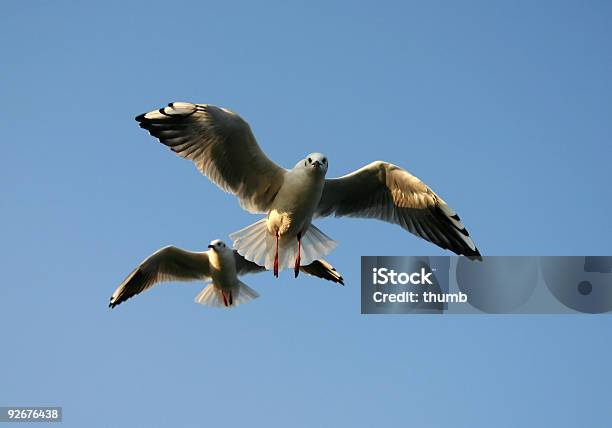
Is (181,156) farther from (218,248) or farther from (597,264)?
(597,264)

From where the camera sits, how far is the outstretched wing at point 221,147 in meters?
8.76

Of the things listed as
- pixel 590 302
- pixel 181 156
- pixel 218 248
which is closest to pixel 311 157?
pixel 181 156

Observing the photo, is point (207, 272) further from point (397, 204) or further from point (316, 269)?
point (397, 204)

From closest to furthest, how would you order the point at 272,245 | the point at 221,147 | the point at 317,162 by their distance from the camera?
1. the point at 317,162
2. the point at 221,147
3. the point at 272,245

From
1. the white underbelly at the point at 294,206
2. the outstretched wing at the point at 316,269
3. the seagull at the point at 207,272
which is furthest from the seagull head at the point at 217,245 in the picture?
the white underbelly at the point at 294,206

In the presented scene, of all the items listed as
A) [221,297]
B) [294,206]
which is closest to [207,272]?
[221,297]

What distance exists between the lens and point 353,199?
31.4 feet

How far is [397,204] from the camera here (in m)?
9.51

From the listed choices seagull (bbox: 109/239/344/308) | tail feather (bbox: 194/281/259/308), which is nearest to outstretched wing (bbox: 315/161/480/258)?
seagull (bbox: 109/239/344/308)

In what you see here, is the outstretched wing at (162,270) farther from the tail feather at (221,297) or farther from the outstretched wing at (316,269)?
the outstretched wing at (316,269)

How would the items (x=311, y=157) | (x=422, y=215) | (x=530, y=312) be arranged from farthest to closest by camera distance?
(x=530, y=312)
(x=422, y=215)
(x=311, y=157)

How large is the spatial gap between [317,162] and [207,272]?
12.7 feet

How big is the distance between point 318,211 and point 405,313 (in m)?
2.57

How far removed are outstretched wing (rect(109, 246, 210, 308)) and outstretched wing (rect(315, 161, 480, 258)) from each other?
2.79 meters
